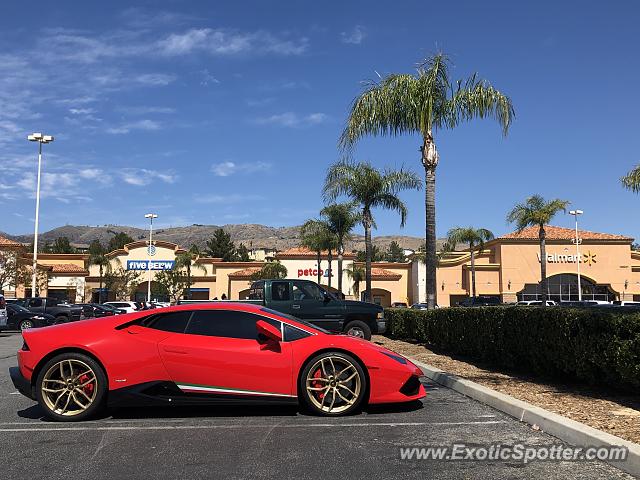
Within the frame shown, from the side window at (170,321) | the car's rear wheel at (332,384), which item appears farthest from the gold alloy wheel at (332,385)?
the side window at (170,321)

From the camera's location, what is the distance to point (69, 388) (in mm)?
6988

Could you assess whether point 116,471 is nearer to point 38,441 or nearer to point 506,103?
point 38,441

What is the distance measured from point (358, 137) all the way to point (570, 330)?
12.4 meters

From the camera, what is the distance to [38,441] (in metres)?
6.08

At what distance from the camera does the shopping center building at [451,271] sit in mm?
61719

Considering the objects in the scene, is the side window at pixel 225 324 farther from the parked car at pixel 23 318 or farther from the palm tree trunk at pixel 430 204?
the parked car at pixel 23 318

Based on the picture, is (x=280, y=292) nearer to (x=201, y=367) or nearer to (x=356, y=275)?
(x=201, y=367)

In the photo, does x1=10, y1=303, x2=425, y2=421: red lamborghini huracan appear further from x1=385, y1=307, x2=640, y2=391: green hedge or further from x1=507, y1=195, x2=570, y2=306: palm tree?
x1=507, y1=195, x2=570, y2=306: palm tree

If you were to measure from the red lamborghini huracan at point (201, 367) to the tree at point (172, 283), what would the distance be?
57.0 metres

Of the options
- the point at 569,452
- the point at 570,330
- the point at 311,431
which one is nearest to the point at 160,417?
the point at 311,431

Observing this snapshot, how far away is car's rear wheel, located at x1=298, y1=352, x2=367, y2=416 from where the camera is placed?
7.08 m

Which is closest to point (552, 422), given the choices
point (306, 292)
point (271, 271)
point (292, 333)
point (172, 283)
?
point (292, 333)

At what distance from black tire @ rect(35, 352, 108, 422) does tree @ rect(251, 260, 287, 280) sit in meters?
52.4

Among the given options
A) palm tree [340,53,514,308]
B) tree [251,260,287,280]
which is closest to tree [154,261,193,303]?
tree [251,260,287,280]
